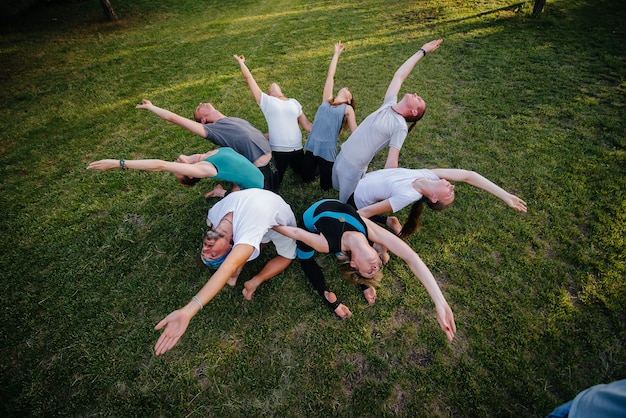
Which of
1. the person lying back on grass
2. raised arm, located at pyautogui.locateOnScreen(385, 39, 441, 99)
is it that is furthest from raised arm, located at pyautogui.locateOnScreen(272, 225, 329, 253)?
raised arm, located at pyautogui.locateOnScreen(385, 39, 441, 99)

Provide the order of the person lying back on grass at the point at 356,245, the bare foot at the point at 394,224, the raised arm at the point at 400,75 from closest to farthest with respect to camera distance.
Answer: the person lying back on grass at the point at 356,245 < the raised arm at the point at 400,75 < the bare foot at the point at 394,224

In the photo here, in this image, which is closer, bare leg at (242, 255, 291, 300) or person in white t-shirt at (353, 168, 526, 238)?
person in white t-shirt at (353, 168, 526, 238)

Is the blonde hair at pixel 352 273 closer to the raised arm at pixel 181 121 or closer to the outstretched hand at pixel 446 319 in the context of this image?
the outstretched hand at pixel 446 319

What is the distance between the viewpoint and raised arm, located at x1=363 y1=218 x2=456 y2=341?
2559 millimetres

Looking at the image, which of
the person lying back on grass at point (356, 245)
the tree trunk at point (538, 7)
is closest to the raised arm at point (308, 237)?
the person lying back on grass at point (356, 245)

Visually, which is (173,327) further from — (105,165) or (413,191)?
(413,191)

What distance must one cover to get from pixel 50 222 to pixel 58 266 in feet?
3.32

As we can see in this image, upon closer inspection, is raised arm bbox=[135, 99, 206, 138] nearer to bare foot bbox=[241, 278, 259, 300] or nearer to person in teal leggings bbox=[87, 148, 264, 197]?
person in teal leggings bbox=[87, 148, 264, 197]

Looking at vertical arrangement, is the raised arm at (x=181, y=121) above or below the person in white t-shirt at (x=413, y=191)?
above

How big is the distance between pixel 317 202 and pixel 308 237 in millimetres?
535

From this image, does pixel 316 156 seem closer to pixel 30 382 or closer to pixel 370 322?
pixel 370 322

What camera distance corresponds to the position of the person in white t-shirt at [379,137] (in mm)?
3695

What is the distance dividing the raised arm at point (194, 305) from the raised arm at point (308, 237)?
47 cm

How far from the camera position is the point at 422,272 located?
280 cm
